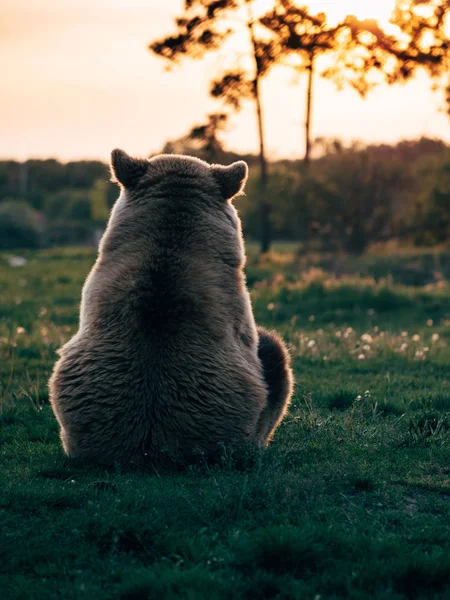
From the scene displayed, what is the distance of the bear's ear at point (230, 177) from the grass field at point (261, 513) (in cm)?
201

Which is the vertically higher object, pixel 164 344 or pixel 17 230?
pixel 17 230

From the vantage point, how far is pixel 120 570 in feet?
12.2

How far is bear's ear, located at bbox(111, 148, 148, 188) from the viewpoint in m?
5.52

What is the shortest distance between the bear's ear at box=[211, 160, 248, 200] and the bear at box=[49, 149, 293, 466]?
13 centimetres

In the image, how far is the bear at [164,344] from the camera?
4.96 m

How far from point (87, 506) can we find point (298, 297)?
39.6 feet

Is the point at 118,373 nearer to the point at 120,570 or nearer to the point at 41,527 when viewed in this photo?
the point at 41,527

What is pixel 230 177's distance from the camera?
5.62m

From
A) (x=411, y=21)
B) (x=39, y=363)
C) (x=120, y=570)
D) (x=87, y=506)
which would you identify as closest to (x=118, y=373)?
(x=87, y=506)

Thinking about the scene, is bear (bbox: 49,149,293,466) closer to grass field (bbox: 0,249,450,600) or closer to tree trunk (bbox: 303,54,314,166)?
grass field (bbox: 0,249,450,600)

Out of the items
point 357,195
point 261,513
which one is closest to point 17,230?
point 357,195

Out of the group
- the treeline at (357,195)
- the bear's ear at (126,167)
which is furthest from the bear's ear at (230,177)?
the treeline at (357,195)

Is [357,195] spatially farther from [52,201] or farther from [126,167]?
[52,201]

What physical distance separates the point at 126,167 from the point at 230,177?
0.80 metres
